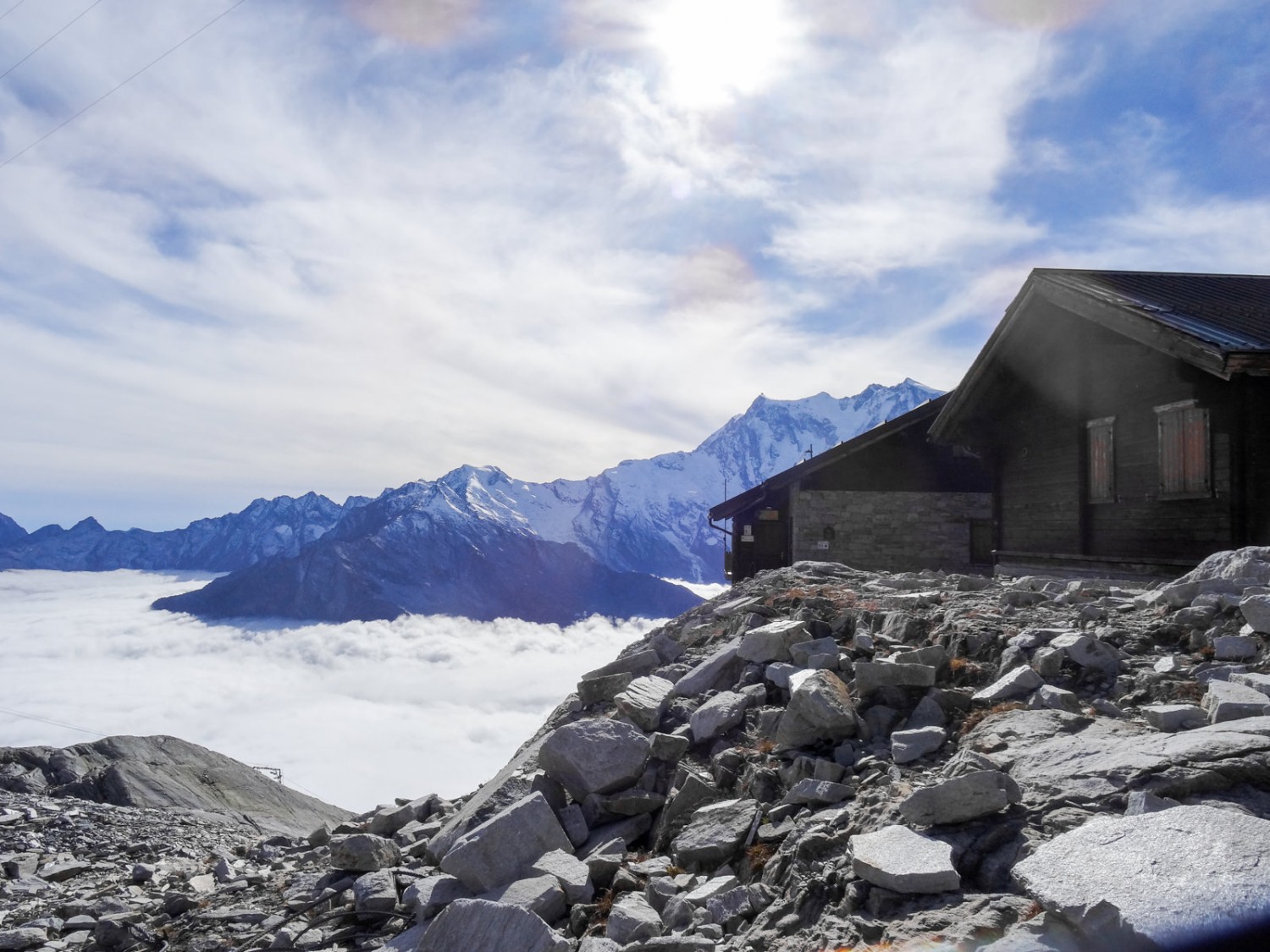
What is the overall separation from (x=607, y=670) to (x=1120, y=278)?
11.3 m

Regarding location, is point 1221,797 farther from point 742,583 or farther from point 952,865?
point 742,583

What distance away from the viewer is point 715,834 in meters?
4.36

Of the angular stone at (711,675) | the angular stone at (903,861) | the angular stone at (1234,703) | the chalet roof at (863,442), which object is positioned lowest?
the angular stone at (903,861)

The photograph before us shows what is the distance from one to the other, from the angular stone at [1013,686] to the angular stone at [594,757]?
2.25 m

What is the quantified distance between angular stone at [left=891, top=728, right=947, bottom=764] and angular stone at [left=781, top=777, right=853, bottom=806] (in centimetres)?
36

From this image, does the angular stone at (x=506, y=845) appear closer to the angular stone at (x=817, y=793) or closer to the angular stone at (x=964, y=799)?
the angular stone at (x=817, y=793)

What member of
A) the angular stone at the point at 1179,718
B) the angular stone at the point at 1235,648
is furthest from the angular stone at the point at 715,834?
the angular stone at the point at 1235,648

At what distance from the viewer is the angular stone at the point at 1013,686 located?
468 cm

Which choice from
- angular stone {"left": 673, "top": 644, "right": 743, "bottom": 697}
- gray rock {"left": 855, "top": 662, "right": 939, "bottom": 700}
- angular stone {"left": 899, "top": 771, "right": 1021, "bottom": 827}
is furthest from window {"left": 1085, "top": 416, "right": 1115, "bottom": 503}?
angular stone {"left": 899, "top": 771, "right": 1021, "bottom": 827}

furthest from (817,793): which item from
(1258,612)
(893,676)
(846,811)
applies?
(1258,612)

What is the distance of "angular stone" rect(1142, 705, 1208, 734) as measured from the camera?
12.2 feet

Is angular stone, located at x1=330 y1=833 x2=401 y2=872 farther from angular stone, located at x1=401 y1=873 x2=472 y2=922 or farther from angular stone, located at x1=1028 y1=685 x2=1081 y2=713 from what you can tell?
angular stone, located at x1=1028 y1=685 x2=1081 y2=713

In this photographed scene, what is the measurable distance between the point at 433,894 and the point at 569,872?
921 millimetres

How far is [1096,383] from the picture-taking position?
12711mm
